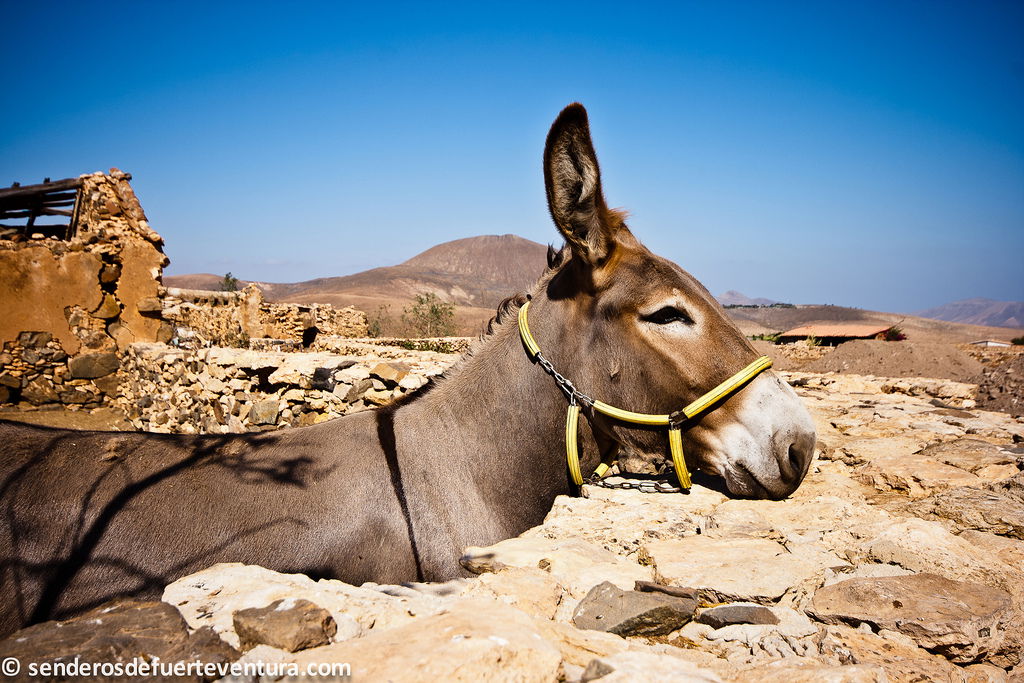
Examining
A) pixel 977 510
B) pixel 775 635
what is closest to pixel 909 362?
pixel 977 510

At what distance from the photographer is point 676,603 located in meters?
1.94

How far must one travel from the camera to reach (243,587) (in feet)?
5.71

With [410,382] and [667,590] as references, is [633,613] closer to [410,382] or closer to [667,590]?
[667,590]

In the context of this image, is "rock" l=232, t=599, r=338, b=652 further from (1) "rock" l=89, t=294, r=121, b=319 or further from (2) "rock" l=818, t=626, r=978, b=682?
(1) "rock" l=89, t=294, r=121, b=319

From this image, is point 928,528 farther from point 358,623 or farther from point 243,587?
point 243,587

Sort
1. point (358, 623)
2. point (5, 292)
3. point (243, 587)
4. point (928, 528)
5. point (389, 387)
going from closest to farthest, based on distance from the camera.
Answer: point (358, 623) → point (243, 587) → point (928, 528) → point (389, 387) → point (5, 292)

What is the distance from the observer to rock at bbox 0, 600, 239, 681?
136 centimetres

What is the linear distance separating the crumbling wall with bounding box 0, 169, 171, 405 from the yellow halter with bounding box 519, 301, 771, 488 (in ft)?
36.6


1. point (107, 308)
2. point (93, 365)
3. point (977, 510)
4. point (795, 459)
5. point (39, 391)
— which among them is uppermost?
point (107, 308)

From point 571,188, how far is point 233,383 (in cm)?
719

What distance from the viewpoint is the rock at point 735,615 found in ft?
6.25

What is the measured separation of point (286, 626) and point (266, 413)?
6.15m

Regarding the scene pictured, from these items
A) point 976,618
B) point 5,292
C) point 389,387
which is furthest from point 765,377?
point 5,292

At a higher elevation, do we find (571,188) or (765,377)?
(571,188)
